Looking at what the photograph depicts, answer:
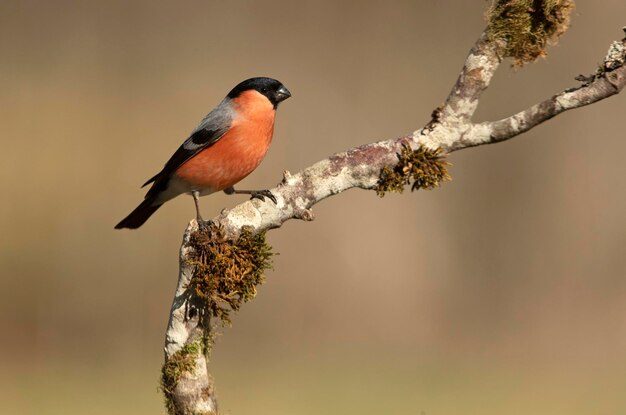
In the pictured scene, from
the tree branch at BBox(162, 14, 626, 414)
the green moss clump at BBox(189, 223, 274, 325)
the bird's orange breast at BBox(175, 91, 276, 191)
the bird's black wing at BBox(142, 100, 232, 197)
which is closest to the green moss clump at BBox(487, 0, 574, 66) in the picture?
the tree branch at BBox(162, 14, 626, 414)

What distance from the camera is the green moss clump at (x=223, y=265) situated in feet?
11.3

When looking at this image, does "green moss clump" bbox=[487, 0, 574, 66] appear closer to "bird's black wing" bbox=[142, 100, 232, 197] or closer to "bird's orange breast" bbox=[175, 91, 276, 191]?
"bird's orange breast" bbox=[175, 91, 276, 191]

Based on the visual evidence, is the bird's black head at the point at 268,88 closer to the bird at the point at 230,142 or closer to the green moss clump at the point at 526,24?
the bird at the point at 230,142

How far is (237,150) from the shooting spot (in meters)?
4.66

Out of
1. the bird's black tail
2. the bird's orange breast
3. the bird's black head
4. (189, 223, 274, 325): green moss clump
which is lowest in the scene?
(189, 223, 274, 325): green moss clump

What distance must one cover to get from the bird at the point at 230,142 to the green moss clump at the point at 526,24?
4.31 ft

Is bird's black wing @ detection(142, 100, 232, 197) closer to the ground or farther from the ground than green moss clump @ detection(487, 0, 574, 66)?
closer to the ground

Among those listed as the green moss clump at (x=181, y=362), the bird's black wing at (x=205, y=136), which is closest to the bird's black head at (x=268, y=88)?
the bird's black wing at (x=205, y=136)

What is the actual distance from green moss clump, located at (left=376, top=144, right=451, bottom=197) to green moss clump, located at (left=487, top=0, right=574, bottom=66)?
1.75 ft

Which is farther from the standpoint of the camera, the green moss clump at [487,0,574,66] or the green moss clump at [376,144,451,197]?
the green moss clump at [487,0,574,66]

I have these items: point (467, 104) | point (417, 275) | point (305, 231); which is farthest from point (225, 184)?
point (417, 275)

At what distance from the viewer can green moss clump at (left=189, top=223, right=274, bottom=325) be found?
11.3ft

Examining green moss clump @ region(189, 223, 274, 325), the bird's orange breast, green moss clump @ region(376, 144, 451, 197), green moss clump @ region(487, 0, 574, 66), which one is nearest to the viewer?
green moss clump @ region(189, 223, 274, 325)

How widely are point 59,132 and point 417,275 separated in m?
3.93
